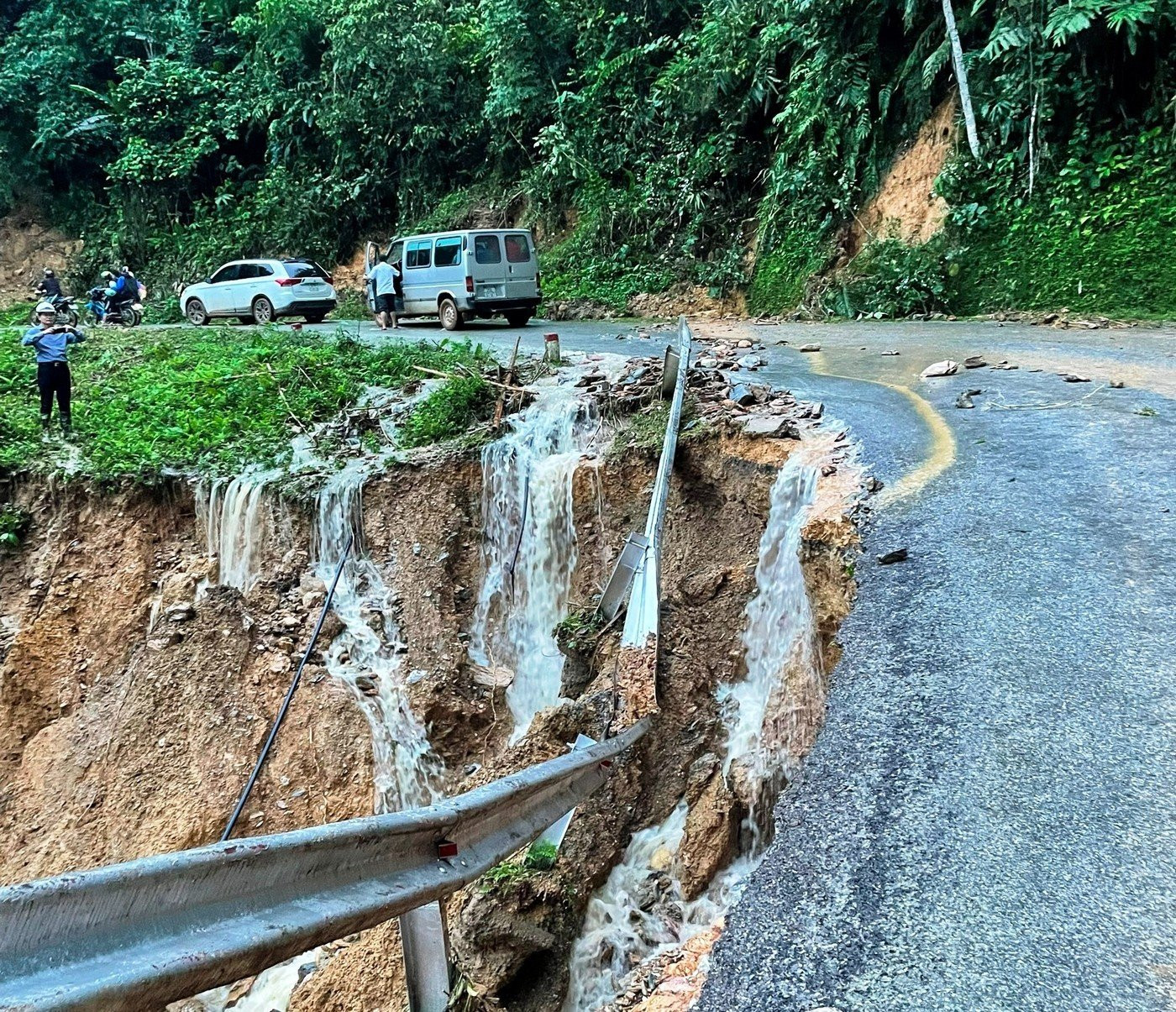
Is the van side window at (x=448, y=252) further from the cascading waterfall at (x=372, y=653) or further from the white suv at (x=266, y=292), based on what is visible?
the cascading waterfall at (x=372, y=653)

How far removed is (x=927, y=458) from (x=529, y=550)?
429cm

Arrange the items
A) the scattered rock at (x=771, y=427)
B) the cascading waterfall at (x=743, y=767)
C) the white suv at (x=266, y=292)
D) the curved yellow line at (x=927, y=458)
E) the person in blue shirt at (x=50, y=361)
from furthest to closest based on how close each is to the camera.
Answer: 1. the white suv at (x=266, y=292)
2. the person in blue shirt at (x=50, y=361)
3. the scattered rock at (x=771, y=427)
4. the curved yellow line at (x=927, y=458)
5. the cascading waterfall at (x=743, y=767)

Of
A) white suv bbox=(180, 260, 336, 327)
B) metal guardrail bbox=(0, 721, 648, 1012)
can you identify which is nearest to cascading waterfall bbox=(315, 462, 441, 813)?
metal guardrail bbox=(0, 721, 648, 1012)

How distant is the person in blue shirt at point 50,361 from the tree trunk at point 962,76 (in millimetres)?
15205

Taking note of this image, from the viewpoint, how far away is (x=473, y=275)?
693 inches

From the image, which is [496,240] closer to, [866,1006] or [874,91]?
[874,91]

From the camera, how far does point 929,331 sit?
1416 cm

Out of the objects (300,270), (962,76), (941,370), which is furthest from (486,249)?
(941,370)

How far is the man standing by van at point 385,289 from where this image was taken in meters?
18.8

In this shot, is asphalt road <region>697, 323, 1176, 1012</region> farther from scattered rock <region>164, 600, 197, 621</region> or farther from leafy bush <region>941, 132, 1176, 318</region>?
leafy bush <region>941, 132, 1176, 318</region>

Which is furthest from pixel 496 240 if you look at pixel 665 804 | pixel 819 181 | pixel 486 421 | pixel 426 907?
pixel 426 907

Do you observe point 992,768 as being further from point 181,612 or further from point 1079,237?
point 1079,237

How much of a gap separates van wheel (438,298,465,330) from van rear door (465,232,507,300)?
1.98ft

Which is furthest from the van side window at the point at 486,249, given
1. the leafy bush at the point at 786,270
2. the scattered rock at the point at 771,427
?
the scattered rock at the point at 771,427
